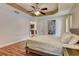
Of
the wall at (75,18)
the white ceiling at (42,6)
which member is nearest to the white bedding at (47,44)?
the wall at (75,18)

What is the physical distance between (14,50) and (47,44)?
59 cm

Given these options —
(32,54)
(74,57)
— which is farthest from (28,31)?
(74,57)

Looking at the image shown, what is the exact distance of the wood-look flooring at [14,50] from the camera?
1683mm

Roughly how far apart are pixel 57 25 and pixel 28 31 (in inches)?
21.3

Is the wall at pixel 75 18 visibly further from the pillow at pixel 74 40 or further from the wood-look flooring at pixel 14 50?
the wood-look flooring at pixel 14 50

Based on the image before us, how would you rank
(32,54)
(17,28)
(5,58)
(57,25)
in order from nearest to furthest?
(5,58), (32,54), (57,25), (17,28)

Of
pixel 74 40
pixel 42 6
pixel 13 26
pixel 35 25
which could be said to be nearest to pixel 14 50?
pixel 13 26

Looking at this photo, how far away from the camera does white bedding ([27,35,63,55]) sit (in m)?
1.75

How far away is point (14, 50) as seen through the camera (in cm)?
179

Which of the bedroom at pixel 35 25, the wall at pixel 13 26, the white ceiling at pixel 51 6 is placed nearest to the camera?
the white ceiling at pixel 51 6

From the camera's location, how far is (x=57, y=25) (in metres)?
1.83

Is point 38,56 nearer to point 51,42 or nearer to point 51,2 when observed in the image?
point 51,42

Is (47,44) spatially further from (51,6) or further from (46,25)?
(51,6)

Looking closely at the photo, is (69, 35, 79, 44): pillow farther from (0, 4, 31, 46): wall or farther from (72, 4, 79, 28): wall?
(0, 4, 31, 46): wall
